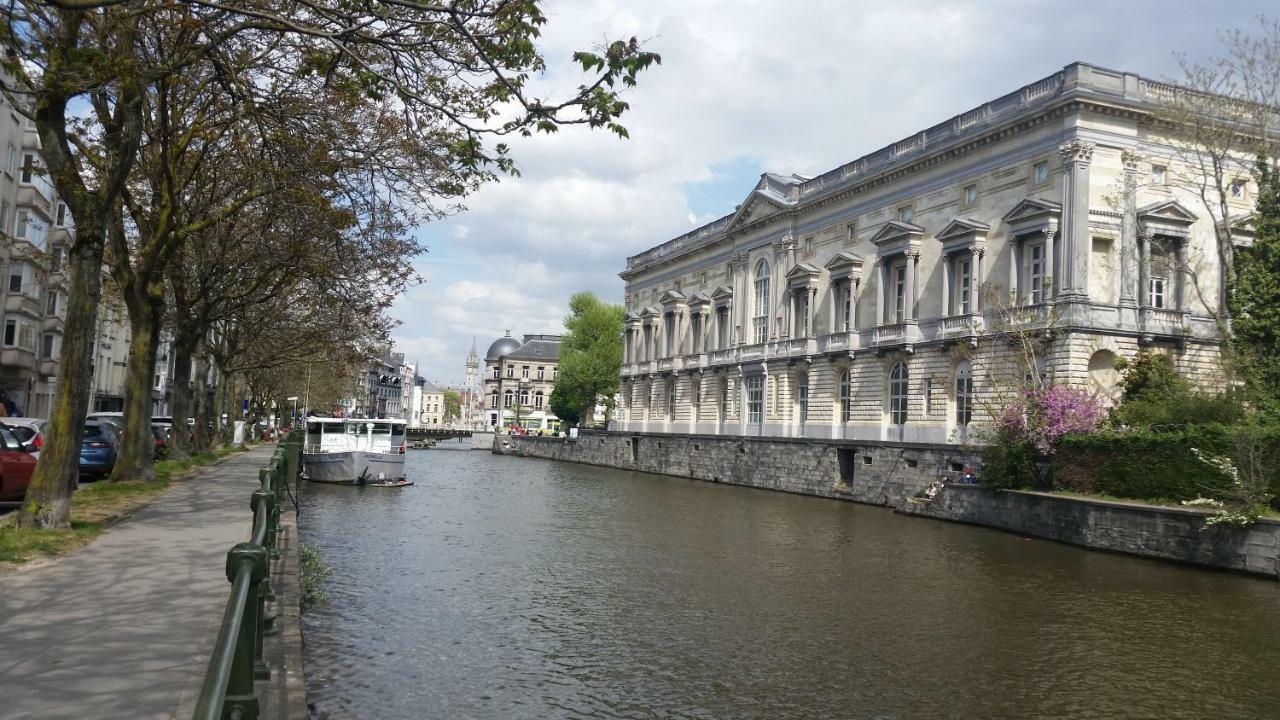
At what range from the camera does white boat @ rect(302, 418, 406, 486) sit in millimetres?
36375

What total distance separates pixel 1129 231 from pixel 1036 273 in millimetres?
3372

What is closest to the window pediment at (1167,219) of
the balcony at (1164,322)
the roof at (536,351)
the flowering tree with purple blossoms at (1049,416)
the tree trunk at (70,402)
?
the balcony at (1164,322)

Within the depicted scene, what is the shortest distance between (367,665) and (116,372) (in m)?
66.2

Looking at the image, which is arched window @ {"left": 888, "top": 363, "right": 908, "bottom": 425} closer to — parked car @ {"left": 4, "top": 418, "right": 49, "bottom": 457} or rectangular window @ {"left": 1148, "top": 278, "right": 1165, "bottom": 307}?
rectangular window @ {"left": 1148, "top": 278, "right": 1165, "bottom": 307}

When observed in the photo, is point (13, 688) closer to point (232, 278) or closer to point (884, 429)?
point (232, 278)

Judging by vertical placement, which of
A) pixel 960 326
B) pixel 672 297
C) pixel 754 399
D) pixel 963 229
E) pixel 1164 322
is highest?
pixel 672 297

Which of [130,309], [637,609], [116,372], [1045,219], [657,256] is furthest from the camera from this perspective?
[657,256]

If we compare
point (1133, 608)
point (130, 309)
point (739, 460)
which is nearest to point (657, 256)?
point (739, 460)

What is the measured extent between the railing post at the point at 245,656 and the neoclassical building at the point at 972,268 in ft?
99.1

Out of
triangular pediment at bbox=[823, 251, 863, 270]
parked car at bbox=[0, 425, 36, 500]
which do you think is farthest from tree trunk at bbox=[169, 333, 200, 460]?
triangular pediment at bbox=[823, 251, 863, 270]

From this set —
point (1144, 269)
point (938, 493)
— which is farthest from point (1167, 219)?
point (938, 493)

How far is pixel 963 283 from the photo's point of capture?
134 ft

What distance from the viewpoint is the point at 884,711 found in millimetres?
9820

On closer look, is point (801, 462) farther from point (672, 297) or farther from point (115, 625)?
point (115, 625)
